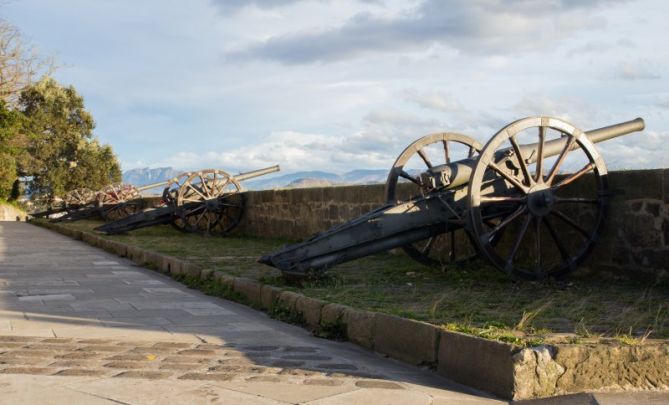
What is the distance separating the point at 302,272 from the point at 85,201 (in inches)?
1074

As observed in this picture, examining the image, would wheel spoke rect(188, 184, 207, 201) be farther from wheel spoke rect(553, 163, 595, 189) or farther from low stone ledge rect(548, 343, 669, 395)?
low stone ledge rect(548, 343, 669, 395)

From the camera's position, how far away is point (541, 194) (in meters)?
7.45

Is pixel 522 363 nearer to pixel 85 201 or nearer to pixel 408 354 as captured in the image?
pixel 408 354

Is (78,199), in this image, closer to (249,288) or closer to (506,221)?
(249,288)

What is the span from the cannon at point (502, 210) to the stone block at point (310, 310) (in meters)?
0.87

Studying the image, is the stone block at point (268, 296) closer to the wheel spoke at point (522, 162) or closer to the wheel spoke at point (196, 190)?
the wheel spoke at point (522, 162)

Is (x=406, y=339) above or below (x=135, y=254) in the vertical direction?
above

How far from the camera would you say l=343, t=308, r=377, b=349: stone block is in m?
5.45

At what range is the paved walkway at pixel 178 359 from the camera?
13.1ft

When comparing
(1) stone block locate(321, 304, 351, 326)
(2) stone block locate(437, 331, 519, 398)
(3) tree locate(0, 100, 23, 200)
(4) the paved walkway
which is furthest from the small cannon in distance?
(2) stone block locate(437, 331, 519, 398)

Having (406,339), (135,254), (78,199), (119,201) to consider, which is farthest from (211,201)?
(78,199)

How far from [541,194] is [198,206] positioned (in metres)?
11.4

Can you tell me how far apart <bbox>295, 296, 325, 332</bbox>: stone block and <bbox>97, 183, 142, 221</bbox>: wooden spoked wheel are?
21010 millimetres

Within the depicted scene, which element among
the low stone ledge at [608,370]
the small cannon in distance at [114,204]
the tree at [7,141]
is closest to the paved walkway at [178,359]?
the low stone ledge at [608,370]
